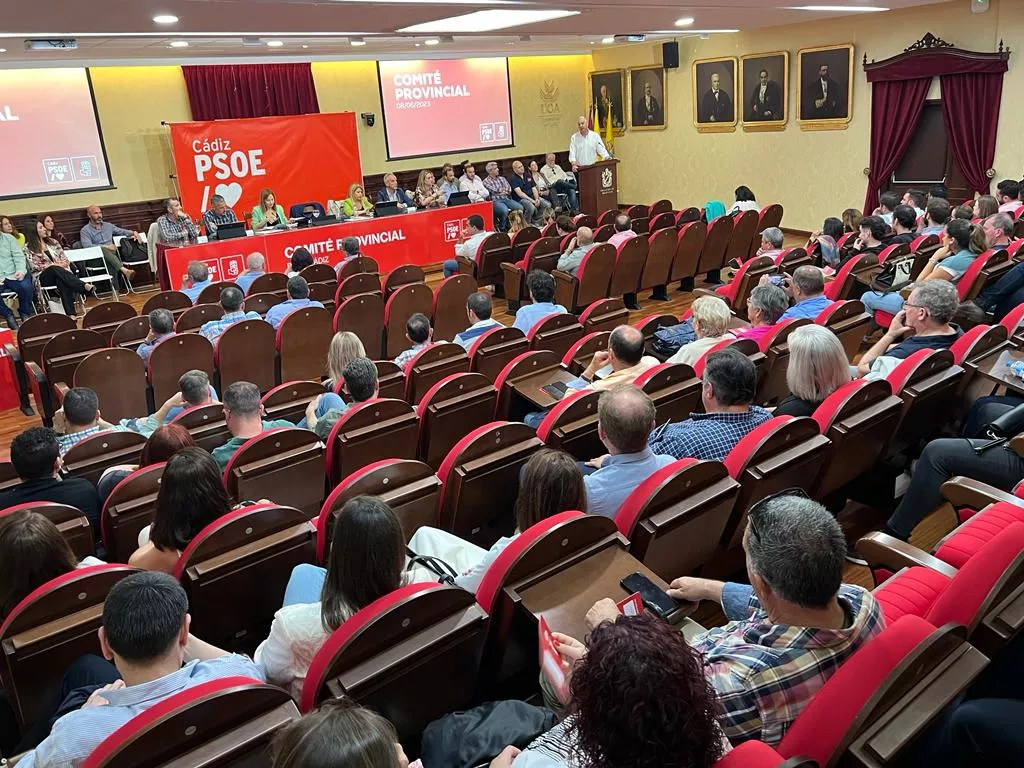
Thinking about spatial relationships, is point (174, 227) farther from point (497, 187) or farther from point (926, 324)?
point (926, 324)

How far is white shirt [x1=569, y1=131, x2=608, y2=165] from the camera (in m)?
12.8

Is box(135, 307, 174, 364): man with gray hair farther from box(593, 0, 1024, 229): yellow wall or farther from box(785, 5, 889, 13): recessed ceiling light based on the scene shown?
box(593, 0, 1024, 229): yellow wall

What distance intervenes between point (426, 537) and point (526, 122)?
45.8 ft

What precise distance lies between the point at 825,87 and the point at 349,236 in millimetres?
7381

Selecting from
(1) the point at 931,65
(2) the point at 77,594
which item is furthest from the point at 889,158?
(2) the point at 77,594

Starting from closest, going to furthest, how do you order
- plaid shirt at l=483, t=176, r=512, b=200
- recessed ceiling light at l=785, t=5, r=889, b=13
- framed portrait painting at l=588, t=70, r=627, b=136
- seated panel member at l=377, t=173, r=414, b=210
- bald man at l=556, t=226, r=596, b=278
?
bald man at l=556, t=226, r=596, b=278 → recessed ceiling light at l=785, t=5, r=889, b=13 → seated panel member at l=377, t=173, r=414, b=210 → plaid shirt at l=483, t=176, r=512, b=200 → framed portrait painting at l=588, t=70, r=627, b=136

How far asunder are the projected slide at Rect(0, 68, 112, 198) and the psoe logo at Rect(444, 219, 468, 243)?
206 inches

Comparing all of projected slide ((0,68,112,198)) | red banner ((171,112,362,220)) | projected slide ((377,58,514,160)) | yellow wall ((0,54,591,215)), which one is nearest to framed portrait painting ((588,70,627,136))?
yellow wall ((0,54,591,215))

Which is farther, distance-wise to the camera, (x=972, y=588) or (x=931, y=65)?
(x=931, y=65)

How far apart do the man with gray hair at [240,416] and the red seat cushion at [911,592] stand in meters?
2.78

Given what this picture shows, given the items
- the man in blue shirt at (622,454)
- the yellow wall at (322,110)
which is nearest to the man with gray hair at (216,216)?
the yellow wall at (322,110)

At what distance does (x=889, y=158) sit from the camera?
35.2 ft

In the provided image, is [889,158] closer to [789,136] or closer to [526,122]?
[789,136]

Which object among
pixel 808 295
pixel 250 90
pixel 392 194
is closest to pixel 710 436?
pixel 808 295
